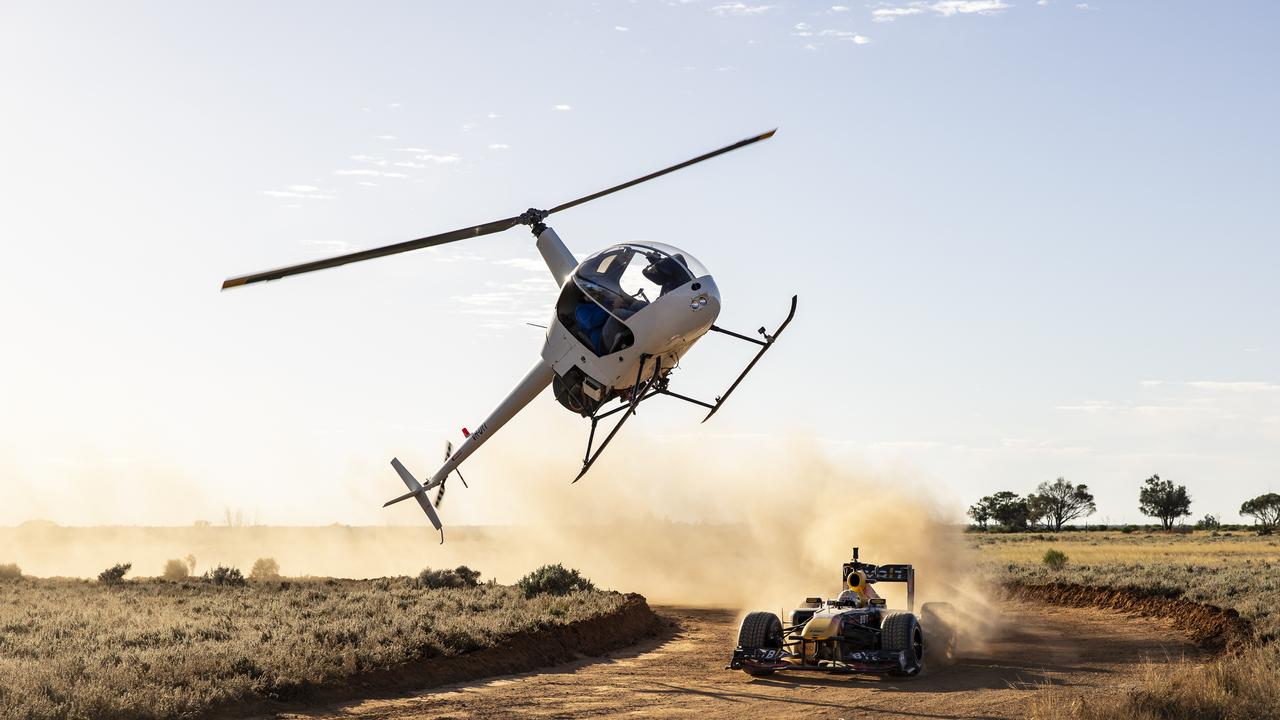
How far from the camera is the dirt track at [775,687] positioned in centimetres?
1585

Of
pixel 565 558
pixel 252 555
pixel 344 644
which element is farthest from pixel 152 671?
pixel 252 555

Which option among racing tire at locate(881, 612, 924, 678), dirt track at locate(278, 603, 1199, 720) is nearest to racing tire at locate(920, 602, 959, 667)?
dirt track at locate(278, 603, 1199, 720)

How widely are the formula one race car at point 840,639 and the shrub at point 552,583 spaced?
13553 millimetres

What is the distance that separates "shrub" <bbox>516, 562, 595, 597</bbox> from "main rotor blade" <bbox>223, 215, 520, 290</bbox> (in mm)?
12924

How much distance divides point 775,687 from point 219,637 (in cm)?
1074

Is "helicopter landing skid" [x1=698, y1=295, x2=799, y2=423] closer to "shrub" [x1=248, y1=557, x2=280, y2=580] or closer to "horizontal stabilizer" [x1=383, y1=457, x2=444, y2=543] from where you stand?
"horizontal stabilizer" [x1=383, y1=457, x2=444, y2=543]

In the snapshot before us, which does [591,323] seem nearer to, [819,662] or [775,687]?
[819,662]

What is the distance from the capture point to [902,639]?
18219 mm

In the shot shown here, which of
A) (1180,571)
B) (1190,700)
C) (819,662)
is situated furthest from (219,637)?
(1180,571)

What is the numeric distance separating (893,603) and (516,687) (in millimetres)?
15937

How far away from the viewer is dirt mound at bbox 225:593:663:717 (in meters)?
17.1

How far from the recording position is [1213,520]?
112 meters

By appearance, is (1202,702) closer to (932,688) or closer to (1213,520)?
(932,688)

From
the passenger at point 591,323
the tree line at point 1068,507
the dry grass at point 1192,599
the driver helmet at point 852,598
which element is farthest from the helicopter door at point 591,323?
the tree line at point 1068,507
